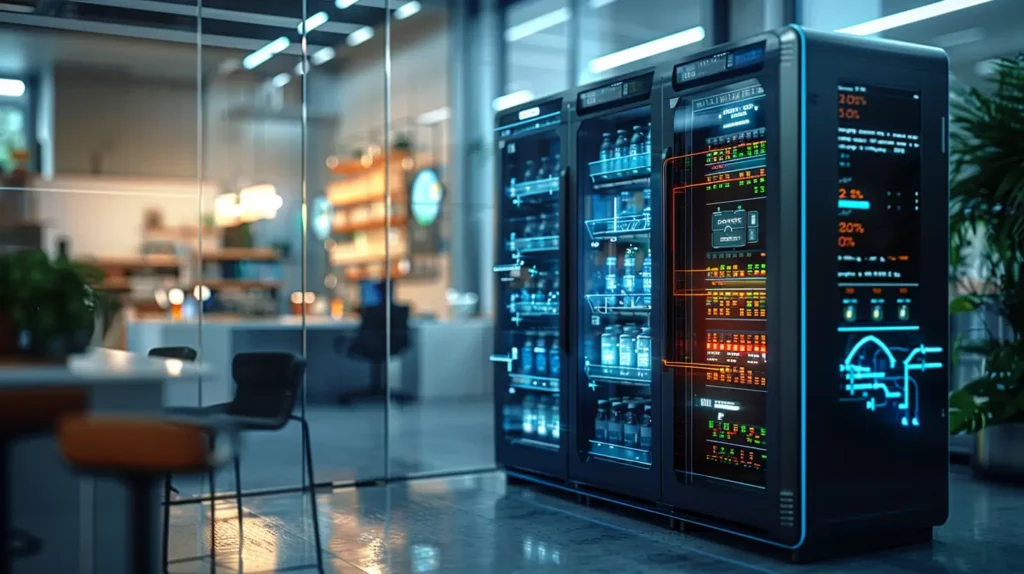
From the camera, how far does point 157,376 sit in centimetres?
345

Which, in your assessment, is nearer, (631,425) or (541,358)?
(631,425)

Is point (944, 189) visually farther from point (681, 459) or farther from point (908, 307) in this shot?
point (681, 459)

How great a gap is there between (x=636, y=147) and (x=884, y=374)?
1787 millimetres

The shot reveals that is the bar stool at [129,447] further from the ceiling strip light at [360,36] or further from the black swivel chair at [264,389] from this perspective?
the ceiling strip light at [360,36]

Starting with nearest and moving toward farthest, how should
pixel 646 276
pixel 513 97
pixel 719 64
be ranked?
pixel 719 64 < pixel 646 276 < pixel 513 97

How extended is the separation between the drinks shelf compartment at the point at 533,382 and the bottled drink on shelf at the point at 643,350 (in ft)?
2.24

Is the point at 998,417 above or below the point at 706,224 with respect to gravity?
below

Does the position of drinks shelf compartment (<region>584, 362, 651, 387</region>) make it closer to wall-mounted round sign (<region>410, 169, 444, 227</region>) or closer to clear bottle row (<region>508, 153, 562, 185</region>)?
clear bottle row (<region>508, 153, 562, 185</region>)

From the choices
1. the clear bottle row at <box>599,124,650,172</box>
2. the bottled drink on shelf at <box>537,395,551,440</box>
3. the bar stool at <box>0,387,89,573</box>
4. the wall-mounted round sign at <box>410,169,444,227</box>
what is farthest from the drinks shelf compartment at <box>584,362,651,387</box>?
the wall-mounted round sign at <box>410,169,444,227</box>

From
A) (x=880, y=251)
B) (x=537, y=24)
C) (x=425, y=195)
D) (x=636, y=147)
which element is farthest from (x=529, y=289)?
(x=537, y=24)

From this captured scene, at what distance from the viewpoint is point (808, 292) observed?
4.57 metres

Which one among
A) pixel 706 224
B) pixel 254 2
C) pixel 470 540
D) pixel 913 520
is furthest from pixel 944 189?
pixel 254 2

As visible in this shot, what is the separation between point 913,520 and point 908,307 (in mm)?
964

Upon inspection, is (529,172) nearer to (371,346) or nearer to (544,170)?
(544,170)
